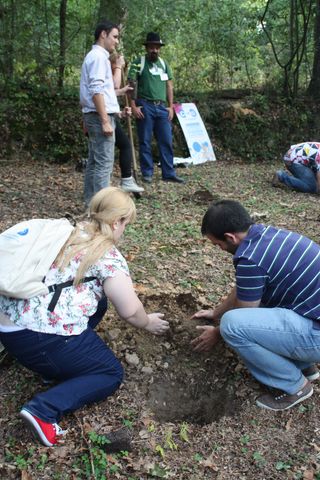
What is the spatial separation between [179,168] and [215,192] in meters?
1.94

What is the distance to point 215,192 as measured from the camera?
23.7ft

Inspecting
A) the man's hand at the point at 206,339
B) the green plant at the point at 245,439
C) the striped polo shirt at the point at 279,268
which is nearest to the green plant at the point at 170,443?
the green plant at the point at 245,439

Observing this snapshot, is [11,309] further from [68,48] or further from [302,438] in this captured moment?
[68,48]

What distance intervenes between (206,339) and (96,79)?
10.9 feet

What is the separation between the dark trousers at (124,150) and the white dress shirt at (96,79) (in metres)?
0.72

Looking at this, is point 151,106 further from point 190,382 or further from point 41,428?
point 41,428

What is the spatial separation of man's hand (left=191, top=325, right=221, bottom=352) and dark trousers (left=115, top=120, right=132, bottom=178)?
349 cm

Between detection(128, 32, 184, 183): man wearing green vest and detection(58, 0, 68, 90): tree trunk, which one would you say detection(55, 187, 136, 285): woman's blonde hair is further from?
detection(58, 0, 68, 90): tree trunk

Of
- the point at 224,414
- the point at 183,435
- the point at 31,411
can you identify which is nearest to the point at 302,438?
the point at 224,414

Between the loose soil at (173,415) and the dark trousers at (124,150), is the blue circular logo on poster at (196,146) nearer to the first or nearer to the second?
the dark trousers at (124,150)

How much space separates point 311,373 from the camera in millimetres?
2873

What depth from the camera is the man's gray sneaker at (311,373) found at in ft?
9.41

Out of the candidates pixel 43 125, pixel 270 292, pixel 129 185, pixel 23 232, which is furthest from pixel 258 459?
pixel 43 125

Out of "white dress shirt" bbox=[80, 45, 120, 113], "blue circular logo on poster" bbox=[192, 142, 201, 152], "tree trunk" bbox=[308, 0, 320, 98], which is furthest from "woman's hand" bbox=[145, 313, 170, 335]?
"tree trunk" bbox=[308, 0, 320, 98]
